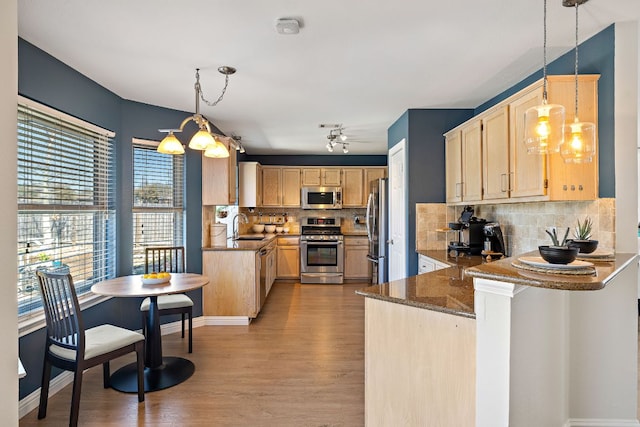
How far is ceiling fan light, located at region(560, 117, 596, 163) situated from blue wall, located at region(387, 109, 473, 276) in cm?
204

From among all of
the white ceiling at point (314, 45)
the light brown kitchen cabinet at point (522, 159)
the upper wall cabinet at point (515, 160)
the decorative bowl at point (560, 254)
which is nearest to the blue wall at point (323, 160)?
the white ceiling at point (314, 45)

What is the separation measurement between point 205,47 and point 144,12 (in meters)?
0.49

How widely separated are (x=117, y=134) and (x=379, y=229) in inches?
143

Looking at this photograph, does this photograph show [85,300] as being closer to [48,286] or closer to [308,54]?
[48,286]

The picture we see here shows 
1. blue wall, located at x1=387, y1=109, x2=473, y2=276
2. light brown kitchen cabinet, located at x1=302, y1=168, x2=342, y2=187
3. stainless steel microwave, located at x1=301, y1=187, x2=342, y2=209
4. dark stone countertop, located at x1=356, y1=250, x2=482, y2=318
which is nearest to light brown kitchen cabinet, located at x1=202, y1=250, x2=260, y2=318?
blue wall, located at x1=387, y1=109, x2=473, y2=276

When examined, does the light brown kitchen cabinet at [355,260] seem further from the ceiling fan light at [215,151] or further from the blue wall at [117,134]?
Result: the ceiling fan light at [215,151]

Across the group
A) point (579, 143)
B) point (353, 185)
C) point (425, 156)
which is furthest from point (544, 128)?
point (353, 185)

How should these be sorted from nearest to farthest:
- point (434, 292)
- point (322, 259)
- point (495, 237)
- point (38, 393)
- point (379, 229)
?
point (434, 292) < point (38, 393) < point (495, 237) < point (379, 229) < point (322, 259)

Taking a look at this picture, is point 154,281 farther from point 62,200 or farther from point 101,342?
point 62,200

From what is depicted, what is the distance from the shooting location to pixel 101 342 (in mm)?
2373

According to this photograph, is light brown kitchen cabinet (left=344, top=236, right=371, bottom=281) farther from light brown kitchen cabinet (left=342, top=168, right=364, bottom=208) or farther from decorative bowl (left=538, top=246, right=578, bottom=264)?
decorative bowl (left=538, top=246, right=578, bottom=264)

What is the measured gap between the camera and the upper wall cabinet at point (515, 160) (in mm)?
2297

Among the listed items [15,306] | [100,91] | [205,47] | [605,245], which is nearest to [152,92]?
[100,91]

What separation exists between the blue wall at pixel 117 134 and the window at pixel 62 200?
0.10 metres
